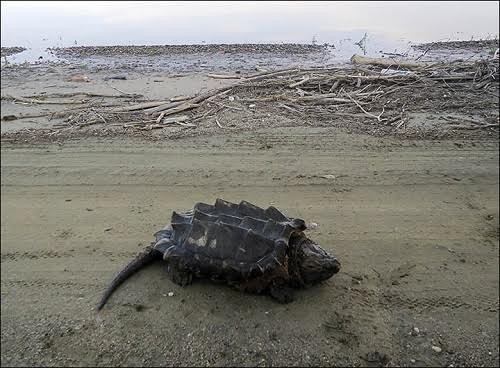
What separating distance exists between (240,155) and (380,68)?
18.8ft

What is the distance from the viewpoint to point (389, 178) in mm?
5102

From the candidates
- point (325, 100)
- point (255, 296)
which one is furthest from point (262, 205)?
point (325, 100)

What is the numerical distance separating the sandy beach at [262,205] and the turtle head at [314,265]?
Answer: 0.55 ft

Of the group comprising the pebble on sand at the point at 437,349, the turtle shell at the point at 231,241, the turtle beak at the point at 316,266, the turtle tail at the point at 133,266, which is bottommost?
the pebble on sand at the point at 437,349

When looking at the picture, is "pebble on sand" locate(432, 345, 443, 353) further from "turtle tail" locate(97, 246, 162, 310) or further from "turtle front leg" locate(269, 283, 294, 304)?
"turtle tail" locate(97, 246, 162, 310)

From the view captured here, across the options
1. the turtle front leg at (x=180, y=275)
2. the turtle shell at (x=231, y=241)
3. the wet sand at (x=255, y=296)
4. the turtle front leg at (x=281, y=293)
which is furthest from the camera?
the turtle front leg at (x=180, y=275)

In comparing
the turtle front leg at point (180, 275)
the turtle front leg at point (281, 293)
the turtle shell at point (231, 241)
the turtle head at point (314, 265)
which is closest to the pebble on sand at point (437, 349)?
the turtle head at point (314, 265)

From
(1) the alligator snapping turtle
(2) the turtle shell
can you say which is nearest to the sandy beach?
(1) the alligator snapping turtle

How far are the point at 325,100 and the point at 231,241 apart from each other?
513 cm

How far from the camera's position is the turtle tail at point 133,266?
334 cm

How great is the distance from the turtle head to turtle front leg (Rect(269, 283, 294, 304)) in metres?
0.16

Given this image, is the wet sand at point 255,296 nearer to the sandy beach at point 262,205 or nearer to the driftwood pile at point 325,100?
the sandy beach at point 262,205

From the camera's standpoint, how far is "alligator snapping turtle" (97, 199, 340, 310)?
10.2 ft

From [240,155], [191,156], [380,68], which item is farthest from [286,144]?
[380,68]
